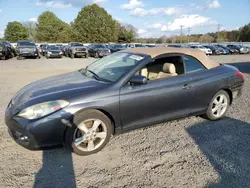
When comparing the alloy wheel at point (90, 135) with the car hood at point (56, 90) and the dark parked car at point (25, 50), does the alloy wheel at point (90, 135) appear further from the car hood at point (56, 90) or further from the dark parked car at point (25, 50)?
Result: the dark parked car at point (25, 50)

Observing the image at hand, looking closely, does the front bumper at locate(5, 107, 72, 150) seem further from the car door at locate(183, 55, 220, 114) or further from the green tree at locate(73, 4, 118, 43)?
the green tree at locate(73, 4, 118, 43)

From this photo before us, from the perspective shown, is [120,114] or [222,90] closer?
[120,114]

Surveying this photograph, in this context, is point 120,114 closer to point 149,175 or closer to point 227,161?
point 149,175

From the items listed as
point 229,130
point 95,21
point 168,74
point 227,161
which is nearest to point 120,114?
point 168,74

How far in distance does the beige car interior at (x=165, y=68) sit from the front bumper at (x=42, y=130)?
1.70 m

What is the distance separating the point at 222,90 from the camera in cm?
441

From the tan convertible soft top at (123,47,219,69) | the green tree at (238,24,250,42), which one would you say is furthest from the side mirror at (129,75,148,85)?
the green tree at (238,24,250,42)

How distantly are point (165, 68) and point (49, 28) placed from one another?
70729 millimetres

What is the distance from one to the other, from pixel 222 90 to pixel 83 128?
296 cm

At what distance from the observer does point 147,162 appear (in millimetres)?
2959

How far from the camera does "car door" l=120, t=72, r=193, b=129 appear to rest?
11.0 feet

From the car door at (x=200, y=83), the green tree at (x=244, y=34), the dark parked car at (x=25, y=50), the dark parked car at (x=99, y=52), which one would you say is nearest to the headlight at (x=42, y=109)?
the car door at (x=200, y=83)

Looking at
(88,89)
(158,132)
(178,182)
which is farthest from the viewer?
(158,132)

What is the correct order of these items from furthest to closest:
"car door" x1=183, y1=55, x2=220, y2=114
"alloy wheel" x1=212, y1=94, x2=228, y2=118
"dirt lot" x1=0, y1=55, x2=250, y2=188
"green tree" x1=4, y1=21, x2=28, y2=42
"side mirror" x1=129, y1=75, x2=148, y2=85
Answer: "green tree" x1=4, y1=21, x2=28, y2=42 < "alloy wheel" x1=212, y1=94, x2=228, y2=118 < "car door" x1=183, y1=55, x2=220, y2=114 < "side mirror" x1=129, y1=75, x2=148, y2=85 < "dirt lot" x1=0, y1=55, x2=250, y2=188
